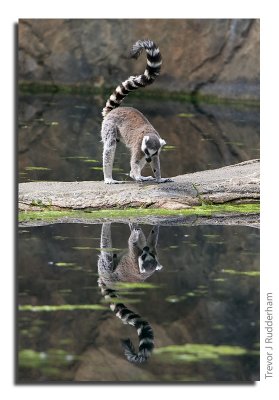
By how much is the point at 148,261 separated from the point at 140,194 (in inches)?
59.2

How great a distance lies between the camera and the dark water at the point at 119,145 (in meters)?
11.0

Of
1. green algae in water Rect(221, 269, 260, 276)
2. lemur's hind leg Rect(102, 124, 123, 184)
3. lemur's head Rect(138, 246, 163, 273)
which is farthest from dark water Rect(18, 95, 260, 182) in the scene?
green algae in water Rect(221, 269, 260, 276)

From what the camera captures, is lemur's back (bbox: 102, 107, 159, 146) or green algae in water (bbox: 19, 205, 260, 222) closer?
green algae in water (bbox: 19, 205, 260, 222)

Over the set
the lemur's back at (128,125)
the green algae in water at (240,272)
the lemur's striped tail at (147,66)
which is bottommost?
the green algae in water at (240,272)

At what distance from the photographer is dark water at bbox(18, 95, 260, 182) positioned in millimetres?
11031

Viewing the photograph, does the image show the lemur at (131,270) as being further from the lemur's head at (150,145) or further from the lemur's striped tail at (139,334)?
the lemur's head at (150,145)

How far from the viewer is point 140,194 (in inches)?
348

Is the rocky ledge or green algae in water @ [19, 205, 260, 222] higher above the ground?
the rocky ledge

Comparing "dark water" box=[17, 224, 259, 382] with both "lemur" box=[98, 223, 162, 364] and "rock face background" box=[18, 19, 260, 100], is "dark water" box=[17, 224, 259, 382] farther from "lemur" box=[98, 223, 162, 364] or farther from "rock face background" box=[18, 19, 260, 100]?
"rock face background" box=[18, 19, 260, 100]

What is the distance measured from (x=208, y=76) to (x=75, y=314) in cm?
1280

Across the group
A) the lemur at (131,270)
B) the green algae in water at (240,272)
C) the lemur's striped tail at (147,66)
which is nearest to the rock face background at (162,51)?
the lemur's striped tail at (147,66)

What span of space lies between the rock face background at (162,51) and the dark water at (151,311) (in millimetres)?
10213

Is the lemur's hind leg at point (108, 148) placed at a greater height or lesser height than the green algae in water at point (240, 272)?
greater

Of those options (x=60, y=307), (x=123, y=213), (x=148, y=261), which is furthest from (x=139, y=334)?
(x=123, y=213)
